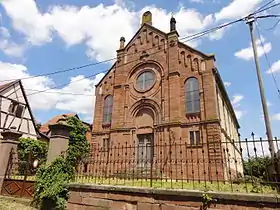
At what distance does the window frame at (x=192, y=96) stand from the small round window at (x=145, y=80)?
10.6 ft

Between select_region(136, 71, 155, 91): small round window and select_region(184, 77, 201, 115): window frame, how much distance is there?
3241mm

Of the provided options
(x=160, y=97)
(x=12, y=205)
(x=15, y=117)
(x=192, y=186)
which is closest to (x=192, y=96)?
(x=160, y=97)

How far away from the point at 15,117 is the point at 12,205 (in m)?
16.4

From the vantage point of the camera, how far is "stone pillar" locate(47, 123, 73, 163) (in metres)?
7.64

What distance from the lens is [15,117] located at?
72.2ft

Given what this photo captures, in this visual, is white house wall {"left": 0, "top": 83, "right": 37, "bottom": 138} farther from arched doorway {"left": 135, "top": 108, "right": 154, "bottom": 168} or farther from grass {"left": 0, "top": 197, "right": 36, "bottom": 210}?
grass {"left": 0, "top": 197, "right": 36, "bottom": 210}

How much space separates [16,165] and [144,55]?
1376 cm

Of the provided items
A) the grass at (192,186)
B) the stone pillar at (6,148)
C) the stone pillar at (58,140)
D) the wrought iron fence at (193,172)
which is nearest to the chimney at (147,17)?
the wrought iron fence at (193,172)

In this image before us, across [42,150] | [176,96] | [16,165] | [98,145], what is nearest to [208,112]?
[176,96]

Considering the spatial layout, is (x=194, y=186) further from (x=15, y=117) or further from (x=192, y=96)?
(x=15, y=117)

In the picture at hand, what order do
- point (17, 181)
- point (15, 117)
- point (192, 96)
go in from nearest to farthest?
point (17, 181)
point (192, 96)
point (15, 117)

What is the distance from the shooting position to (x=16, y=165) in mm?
10453

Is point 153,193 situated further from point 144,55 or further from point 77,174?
point 144,55

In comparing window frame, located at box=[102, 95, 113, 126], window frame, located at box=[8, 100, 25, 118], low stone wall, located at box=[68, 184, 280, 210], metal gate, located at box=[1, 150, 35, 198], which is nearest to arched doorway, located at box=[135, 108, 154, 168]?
window frame, located at box=[102, 95, 113, 126]
